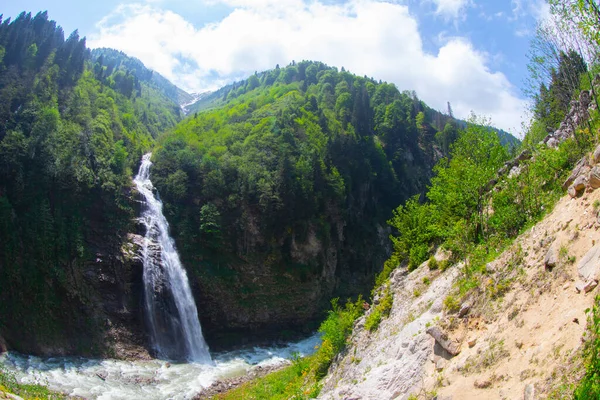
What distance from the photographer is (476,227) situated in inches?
645

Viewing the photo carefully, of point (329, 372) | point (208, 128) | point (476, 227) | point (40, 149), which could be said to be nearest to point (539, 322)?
point (476, 227)

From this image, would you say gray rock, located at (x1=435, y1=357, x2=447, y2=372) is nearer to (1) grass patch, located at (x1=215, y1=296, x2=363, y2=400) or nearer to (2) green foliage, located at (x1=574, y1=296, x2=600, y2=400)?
(2) green foliage, located at (x1=574, y1=296, x2=600, y2=400)

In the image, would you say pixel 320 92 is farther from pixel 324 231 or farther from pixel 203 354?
pixel 203 354

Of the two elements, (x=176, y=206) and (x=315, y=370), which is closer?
(x=315, y=370)

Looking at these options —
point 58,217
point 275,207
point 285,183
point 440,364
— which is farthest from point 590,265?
point 285,183

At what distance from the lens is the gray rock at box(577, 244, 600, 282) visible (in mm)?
8289

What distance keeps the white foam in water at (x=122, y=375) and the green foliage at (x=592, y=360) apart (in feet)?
68.8

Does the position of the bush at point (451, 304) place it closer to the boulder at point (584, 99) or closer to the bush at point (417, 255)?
the bush at point (417, 255)

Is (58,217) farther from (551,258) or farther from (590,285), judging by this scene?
(590,285)

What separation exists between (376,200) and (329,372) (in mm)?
52158

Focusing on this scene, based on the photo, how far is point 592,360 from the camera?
6980 mm

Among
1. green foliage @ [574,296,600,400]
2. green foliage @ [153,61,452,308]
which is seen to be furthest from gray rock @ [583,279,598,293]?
green foliage @ [153,61,452,308]

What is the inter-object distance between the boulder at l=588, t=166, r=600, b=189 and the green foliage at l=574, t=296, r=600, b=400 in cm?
412

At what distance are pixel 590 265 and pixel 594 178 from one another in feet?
9.79
